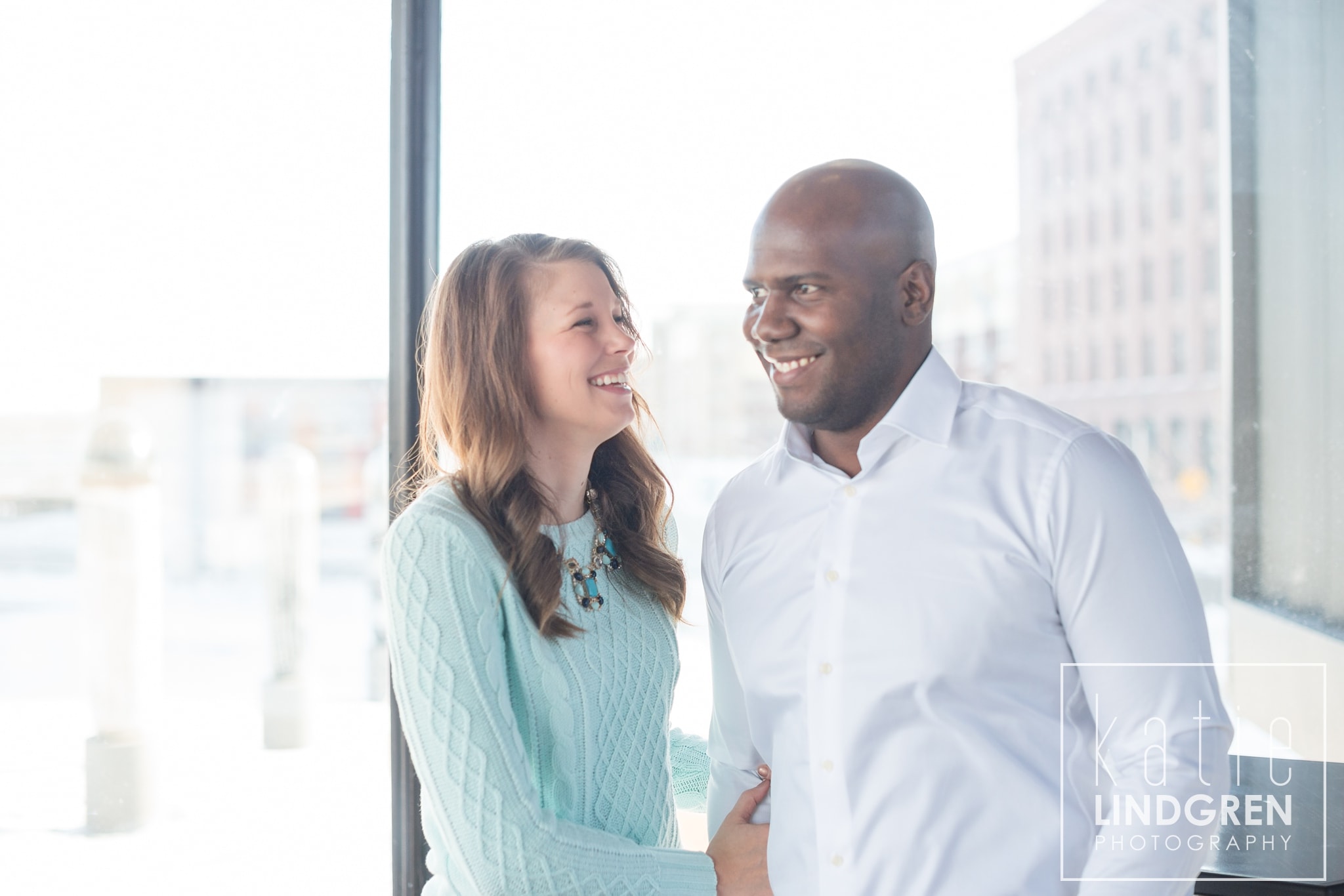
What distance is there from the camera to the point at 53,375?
7.43 ft

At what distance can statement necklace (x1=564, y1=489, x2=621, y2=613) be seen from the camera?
1491 mm

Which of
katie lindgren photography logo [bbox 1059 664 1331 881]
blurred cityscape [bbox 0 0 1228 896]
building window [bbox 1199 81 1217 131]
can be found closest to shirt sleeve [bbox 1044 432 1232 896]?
katie lindgren photography logo [bbox 1059 664 1331 881]

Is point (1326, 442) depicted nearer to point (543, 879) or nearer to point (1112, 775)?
point (1112, 775)

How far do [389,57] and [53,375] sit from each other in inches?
41.0

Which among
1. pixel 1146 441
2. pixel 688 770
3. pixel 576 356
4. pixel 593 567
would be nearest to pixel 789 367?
pixel 576 356

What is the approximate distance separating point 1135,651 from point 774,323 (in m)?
0.56

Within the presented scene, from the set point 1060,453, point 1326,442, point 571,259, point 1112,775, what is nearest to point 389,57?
point 571,259

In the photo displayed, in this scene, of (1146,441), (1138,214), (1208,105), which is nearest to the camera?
(1208,105)

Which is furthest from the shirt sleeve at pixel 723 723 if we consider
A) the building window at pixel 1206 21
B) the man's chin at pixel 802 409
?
the building window at pixel 1206 21

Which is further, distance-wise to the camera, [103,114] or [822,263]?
[103,114]

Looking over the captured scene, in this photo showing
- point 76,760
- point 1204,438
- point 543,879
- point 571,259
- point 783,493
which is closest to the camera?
point 543,879

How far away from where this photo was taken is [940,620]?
121cm

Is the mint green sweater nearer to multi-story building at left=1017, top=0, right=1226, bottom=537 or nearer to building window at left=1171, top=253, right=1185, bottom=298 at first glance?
multi-story building at left=1017, top=0, right=1226, bottom=537

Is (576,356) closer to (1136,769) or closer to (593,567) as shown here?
(593,567)
